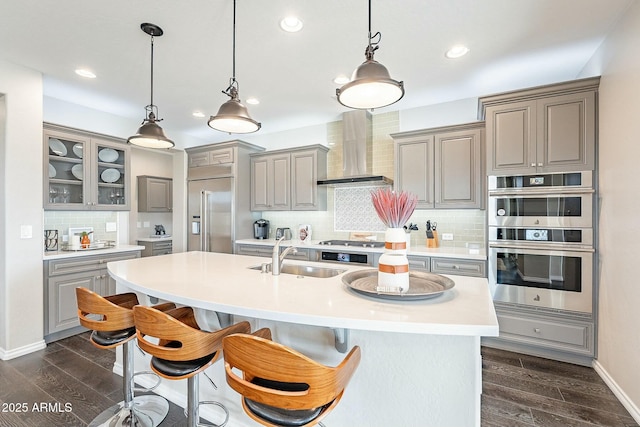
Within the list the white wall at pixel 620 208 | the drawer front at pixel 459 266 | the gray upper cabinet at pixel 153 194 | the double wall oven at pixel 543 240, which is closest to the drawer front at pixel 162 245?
the gray upper cabinet at pixel 153 194

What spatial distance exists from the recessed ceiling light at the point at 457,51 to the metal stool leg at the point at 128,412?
3.36 m

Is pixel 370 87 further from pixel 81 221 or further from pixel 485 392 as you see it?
pixel 81 221

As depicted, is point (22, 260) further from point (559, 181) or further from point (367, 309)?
point (559, 181)

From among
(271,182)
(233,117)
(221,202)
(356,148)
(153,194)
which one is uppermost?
(356,148)

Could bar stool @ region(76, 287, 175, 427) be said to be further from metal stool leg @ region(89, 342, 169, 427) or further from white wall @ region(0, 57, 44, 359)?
white wall @ region(0, 57, 44, 359)

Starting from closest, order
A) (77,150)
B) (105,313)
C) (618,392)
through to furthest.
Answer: (105,313)
(618,392)
(77,150)

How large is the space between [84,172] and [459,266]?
14.9ft

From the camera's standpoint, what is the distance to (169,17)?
2186mm

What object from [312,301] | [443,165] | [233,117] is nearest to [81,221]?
[233,117]

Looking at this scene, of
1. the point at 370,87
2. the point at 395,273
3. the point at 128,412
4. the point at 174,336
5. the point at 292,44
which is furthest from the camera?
the point at 292,44

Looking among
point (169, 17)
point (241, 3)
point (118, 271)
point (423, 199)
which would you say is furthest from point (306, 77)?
point (118, 271)

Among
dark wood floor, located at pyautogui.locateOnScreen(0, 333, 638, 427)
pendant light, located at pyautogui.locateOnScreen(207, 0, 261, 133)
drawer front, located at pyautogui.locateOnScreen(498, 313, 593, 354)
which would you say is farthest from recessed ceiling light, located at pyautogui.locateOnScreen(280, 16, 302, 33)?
drawer front, located at pyautogui.locateOnScreen(498, 313, 593, 354)

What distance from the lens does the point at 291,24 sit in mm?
2273

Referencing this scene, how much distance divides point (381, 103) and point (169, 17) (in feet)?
5.71
